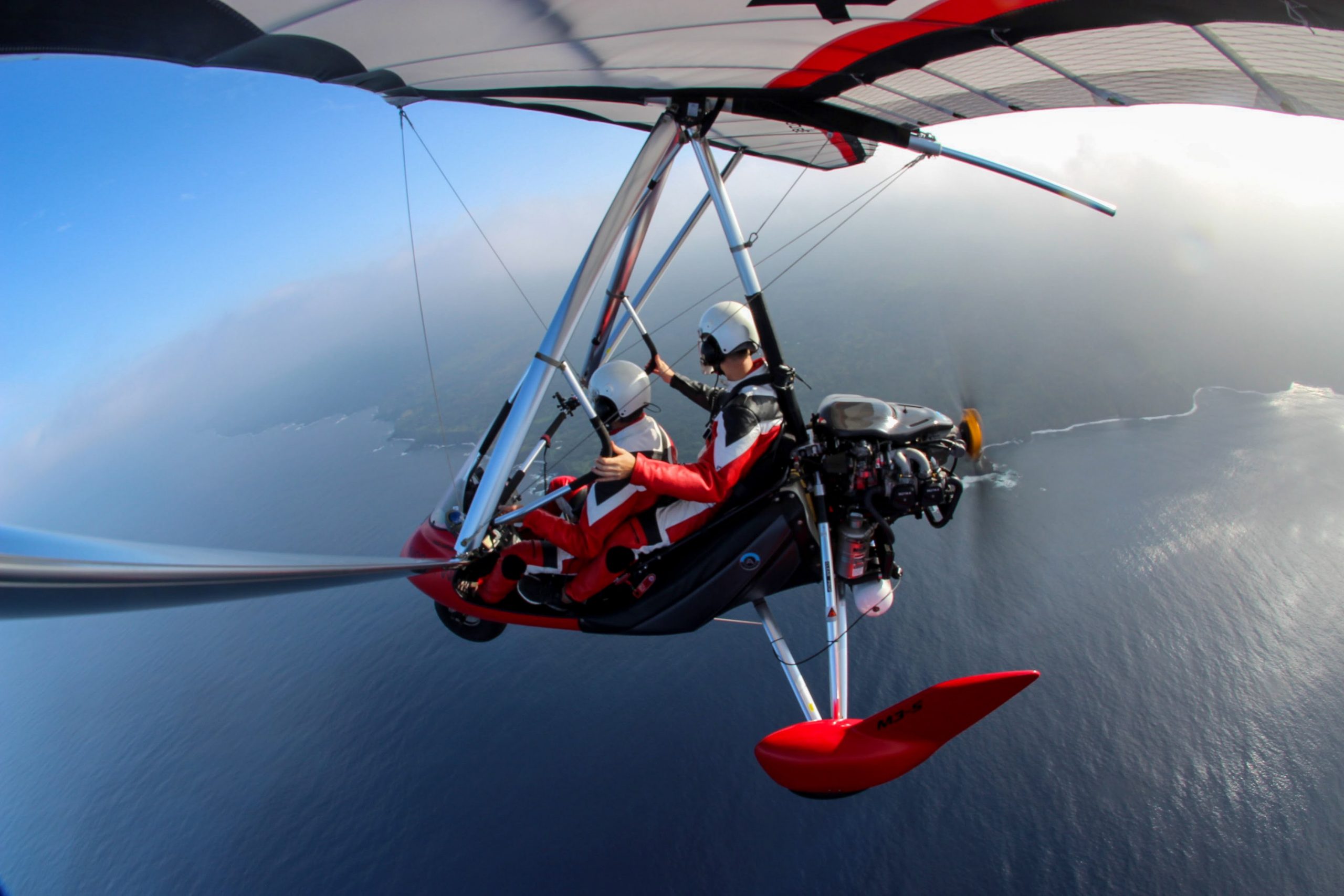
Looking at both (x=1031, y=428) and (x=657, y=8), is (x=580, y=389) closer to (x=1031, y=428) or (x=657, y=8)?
(x=657, y=8)

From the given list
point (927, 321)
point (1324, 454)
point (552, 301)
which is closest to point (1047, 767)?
point (1324, 454)

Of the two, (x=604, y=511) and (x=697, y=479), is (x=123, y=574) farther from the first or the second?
(x=604, y=511)

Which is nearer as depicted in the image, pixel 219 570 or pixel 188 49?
pixel 219 570

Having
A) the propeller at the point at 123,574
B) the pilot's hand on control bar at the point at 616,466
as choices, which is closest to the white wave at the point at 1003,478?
the pilot's hand on control bar at the point at 616,466

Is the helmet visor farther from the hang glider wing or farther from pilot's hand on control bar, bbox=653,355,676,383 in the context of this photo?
the hang glider wing

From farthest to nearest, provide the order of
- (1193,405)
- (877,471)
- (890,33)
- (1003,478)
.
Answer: (1193,405)
(1003,478)
(877,471)
(890,33)

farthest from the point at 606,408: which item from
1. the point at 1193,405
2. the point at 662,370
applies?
the point at 1193,405

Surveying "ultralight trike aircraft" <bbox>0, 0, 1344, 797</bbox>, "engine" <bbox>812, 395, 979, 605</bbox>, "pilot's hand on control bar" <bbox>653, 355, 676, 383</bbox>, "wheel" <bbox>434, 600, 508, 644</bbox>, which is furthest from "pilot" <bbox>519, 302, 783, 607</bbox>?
"wheel" <bbox>434, 600, 508, 644</bbox>
